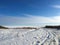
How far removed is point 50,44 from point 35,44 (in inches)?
37.8

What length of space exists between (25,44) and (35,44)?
582 mm

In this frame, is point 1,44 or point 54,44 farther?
point 54,44

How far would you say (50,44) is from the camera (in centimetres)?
885

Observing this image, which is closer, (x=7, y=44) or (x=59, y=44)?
(x=7, y=44)

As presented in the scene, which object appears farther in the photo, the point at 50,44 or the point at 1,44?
the point at 50,44

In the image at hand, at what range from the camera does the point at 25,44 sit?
8.57 m

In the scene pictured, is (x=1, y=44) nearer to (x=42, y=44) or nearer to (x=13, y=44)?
(x=13, y=44)

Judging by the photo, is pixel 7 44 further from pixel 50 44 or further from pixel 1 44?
pixel 50 44

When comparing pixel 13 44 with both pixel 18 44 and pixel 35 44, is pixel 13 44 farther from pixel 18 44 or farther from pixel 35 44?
pixel 35 44

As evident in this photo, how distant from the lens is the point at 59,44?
8.92 meters

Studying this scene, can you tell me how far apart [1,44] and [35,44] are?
1945 millimetres

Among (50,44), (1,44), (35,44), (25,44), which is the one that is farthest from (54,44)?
(1,44)

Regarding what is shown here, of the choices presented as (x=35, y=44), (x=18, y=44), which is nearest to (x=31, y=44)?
(x=35, y=44)

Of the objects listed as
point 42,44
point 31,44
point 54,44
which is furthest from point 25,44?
point 54,44
